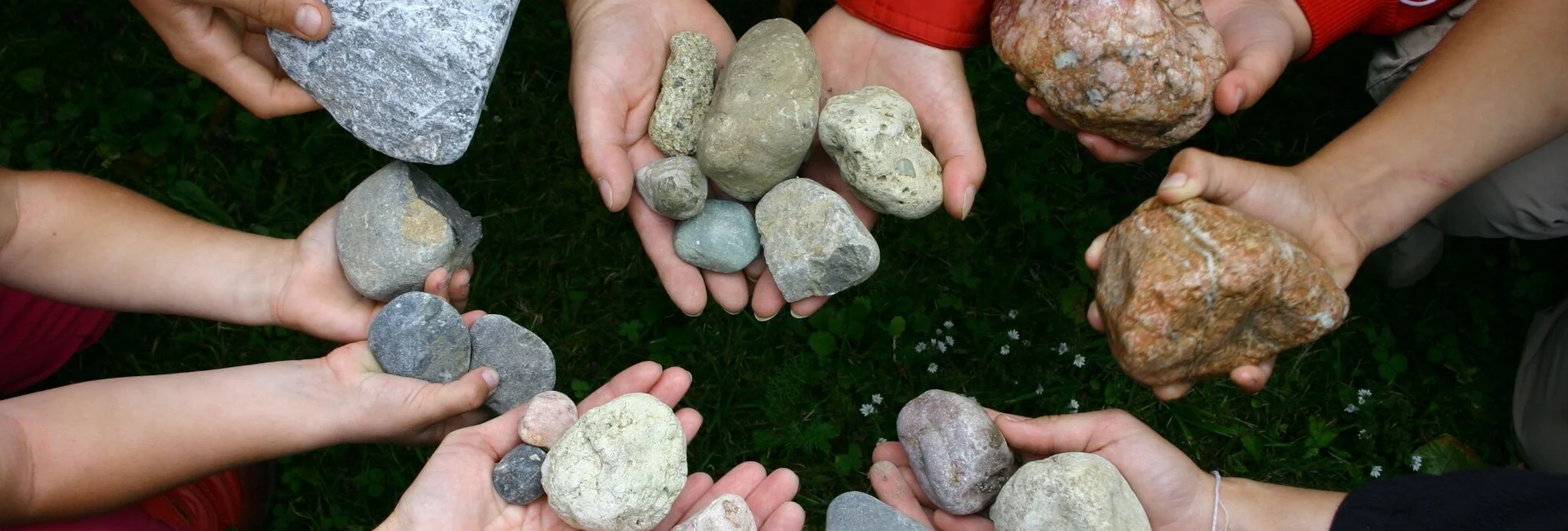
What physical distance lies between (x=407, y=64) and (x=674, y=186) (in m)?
0.62

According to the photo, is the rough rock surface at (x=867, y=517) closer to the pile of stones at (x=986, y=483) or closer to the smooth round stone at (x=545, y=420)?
the pile of stones at (x=986, y=483)

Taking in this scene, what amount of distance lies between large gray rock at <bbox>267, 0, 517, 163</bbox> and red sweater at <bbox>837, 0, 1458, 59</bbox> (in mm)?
885

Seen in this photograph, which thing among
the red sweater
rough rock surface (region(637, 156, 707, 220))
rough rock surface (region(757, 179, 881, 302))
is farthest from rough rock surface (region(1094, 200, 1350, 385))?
rough rock surface (region(637, 156, 707, 220))

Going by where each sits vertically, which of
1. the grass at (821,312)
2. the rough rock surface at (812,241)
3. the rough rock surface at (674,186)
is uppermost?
the rough rock surface at (674,186)

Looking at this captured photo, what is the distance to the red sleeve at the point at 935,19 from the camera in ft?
8.41

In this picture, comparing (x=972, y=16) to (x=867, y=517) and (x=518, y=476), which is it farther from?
(x=518, y=476)

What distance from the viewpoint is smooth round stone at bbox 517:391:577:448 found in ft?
7.20

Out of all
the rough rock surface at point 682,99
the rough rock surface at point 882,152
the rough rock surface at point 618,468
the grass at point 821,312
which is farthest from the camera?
the grass at point 821,312

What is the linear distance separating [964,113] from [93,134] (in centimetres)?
266

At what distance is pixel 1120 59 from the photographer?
2287 mm

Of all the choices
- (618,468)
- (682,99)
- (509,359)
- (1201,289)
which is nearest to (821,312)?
(682,99)

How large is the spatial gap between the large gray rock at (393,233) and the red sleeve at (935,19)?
3.71 ft

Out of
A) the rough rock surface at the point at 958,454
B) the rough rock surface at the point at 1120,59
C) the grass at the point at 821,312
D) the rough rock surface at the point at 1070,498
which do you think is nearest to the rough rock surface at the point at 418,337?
the grass at the point at 821,312

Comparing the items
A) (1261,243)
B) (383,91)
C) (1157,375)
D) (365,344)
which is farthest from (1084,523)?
(383,91)
